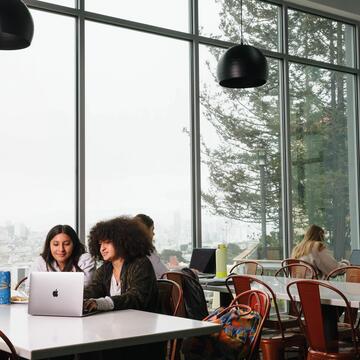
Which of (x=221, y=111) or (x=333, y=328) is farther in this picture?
(x=221, y=111)

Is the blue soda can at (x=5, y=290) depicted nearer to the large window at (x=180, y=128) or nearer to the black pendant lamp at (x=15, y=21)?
the black pendant lamp at (x=15, y=21)

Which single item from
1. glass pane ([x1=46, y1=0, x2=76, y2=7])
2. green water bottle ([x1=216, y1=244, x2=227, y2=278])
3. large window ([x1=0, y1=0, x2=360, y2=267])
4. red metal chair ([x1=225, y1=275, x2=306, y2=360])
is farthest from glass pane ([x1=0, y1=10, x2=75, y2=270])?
red metal chair ([x1=225, y1=275, x2=306, y2=360])

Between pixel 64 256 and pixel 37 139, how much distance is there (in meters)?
1.87

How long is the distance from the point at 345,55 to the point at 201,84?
241 cm

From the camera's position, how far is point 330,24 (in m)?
8.16

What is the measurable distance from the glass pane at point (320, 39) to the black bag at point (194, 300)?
4.44m

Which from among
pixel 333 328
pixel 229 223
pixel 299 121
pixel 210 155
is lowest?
pixel 333 328

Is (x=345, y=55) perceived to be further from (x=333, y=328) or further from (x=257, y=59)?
(x=333, y=328)

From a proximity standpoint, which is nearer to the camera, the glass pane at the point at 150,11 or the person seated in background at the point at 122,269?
the person seated in background at the point at 122,269

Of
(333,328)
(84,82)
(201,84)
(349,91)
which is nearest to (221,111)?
(201,84)

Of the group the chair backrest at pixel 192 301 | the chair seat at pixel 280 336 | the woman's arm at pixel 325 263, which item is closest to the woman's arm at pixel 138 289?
the chair backrest at pixel 192 301

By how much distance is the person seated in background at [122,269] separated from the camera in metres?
3.28

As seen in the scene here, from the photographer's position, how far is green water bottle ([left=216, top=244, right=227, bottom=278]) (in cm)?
555

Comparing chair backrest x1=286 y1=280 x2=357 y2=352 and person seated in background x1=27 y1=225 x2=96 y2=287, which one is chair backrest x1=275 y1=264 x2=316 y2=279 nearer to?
chair backrest x1=286 y1=280 x2=357 y2=352
